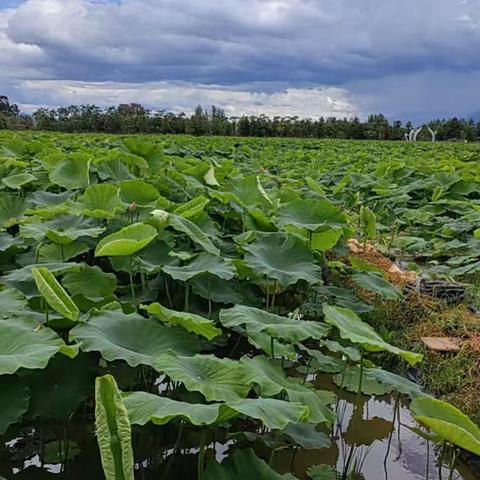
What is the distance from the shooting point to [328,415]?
1593 millimetres

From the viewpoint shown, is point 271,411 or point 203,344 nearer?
point 271,411

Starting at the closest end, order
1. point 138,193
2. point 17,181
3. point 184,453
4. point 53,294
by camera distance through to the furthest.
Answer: point 53,294
point 184,453
point 138,193
point 17,181

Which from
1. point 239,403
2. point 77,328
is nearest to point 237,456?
point 239,403

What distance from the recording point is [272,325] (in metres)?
1.60

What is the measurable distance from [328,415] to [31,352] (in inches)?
30.5

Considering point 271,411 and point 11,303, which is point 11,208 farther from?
point 271,411

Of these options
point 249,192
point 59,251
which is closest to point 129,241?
point 59,251

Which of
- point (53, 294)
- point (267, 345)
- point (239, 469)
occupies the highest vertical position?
point (53, 294)

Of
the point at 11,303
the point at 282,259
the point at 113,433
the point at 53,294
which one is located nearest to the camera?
the point at 113,433

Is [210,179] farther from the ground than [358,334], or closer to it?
farther from the ground

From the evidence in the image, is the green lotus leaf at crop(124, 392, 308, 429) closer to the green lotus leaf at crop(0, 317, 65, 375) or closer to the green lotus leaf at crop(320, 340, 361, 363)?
the green lotus leaf at crop(0, 317, 65, 375)

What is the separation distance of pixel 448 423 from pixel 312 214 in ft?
5.23

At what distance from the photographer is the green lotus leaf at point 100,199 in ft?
8.14

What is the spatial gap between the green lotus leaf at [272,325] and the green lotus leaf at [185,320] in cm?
5
